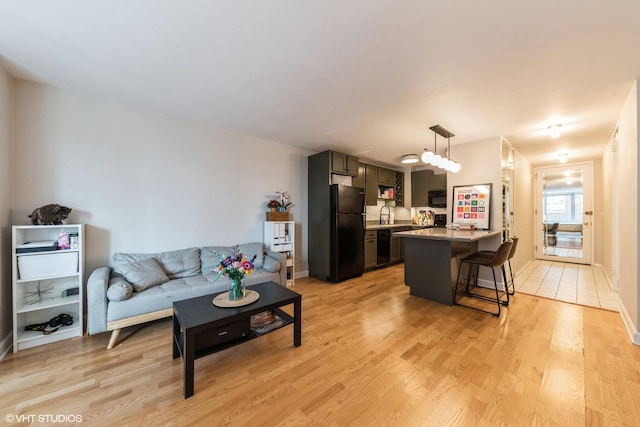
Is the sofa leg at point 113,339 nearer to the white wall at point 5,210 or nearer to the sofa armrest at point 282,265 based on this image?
the white wall at point 5,210

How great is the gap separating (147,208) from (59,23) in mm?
1867

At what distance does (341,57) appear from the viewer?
6.27 feet

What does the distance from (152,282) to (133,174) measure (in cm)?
134

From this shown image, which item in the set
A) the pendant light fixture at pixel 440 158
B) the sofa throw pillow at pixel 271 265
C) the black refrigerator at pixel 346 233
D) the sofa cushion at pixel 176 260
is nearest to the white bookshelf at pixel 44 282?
the sofa cushion at pixel 176 260

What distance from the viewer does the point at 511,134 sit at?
12.0ft

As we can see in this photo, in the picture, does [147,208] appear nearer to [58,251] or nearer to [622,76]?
[58,251]

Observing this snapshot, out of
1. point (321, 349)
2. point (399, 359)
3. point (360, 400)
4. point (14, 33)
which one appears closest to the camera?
point (360, 400)

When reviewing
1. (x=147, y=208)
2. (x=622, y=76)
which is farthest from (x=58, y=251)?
(x=622, y=76)

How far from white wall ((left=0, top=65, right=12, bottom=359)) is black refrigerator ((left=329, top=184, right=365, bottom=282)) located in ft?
11.8

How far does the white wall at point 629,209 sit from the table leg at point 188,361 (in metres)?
3.79

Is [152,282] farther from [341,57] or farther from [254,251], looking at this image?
[341,57]

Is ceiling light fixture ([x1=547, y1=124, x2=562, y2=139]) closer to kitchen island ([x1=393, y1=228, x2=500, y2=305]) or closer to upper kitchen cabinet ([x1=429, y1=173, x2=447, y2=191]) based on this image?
kitchen island ([x1=393, y1=228, x2=500, y2=305])

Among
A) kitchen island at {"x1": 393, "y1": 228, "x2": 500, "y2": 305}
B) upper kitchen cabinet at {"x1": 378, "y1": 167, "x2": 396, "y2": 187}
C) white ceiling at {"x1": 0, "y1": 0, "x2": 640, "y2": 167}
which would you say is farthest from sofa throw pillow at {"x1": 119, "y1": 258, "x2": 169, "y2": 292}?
upper kitchen cabinet at {"x1": 378, "y1": 167, "x2": 396, "y2": 187}

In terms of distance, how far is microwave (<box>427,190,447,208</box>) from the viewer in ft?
18.7
